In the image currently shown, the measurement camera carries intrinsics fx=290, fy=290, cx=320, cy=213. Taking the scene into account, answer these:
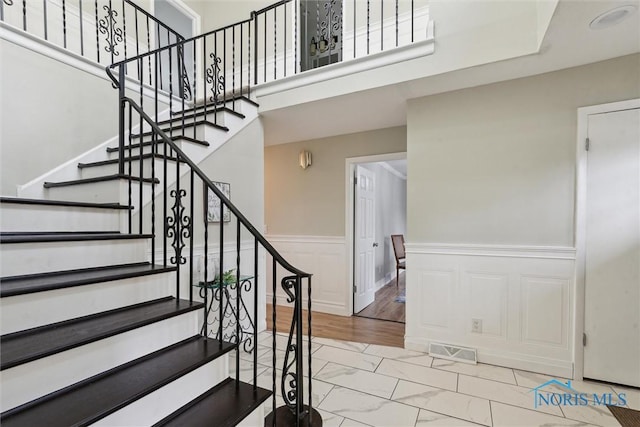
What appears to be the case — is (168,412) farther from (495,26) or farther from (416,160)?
(495,26)

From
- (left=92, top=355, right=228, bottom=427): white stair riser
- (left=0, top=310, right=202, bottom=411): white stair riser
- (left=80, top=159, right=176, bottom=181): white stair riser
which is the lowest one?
(left=92, top=355, right=228, bottom=427): white stair riser

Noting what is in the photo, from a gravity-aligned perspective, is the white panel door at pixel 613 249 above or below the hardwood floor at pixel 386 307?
above

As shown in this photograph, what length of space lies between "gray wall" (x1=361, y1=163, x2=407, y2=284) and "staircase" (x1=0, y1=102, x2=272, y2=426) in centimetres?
370

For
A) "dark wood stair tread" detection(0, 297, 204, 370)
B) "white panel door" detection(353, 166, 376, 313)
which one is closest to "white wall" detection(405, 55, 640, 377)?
"white panel door" detection(353, 166, 376, 313)

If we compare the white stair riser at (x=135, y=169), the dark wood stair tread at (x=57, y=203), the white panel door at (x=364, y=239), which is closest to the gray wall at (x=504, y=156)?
the white panel door at (x=364, y=239)

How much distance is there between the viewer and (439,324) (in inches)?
110

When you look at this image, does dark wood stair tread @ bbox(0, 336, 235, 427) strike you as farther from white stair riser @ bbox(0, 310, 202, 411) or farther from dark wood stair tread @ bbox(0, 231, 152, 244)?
dark wood stair tread @ bbox(0, 231, 152, 244)

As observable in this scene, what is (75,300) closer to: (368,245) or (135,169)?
(135,169)

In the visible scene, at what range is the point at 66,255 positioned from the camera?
61.4 inches

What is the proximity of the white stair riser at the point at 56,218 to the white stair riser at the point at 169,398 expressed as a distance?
123 centimetres

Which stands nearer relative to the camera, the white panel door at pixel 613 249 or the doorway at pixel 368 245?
the white panel door at pixel 613 249

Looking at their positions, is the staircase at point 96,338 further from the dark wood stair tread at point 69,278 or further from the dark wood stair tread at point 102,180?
the dark wood stair tread at point 102,180

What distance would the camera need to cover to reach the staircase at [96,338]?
1.07 metres

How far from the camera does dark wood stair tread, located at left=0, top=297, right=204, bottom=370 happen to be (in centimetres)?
106
